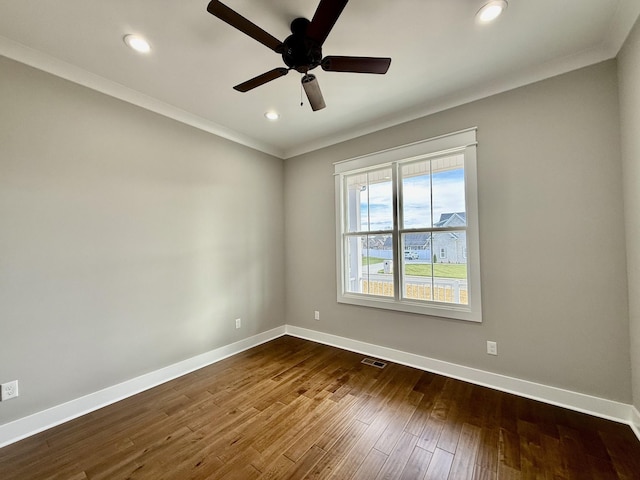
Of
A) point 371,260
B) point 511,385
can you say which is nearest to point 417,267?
point 371,260

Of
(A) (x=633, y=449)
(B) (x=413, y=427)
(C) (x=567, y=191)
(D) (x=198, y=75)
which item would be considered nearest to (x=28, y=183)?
(D) (x=198, y=75)

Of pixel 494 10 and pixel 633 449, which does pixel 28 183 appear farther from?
pixel 633 449

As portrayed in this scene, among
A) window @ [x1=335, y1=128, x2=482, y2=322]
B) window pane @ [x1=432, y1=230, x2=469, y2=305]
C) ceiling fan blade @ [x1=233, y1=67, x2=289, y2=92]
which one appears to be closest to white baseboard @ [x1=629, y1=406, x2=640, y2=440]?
A: window @ [x1=335, y1=128, x2=482, y2=322]

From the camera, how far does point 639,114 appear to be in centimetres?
168

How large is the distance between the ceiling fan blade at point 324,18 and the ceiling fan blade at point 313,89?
25cm

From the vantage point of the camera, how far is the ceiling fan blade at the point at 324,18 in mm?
1275

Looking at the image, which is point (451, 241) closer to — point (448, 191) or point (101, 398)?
point (448, 191)

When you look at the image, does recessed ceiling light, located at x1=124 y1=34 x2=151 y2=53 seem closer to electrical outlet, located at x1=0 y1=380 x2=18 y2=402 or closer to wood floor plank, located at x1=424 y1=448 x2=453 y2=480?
electrical outlet, located at x1=0 y1=380 x2=18 y2=402

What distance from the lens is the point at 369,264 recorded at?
11.1 feet

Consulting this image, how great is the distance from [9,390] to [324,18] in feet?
10.5

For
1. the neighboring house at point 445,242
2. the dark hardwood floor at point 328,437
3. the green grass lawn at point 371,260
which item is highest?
the neighboring house at point 445,242

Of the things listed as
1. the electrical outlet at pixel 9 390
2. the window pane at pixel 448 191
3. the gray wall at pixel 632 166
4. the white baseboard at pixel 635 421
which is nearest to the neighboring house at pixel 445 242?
the window pane at pixel 448 191

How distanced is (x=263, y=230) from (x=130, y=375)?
2.18m

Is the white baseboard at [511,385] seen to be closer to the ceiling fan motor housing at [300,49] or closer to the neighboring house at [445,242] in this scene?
the neighboring house at [445,242]
